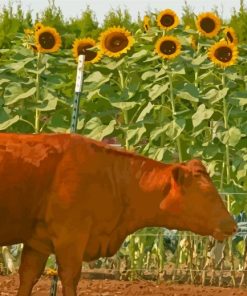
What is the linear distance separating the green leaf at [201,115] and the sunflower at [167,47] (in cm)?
57

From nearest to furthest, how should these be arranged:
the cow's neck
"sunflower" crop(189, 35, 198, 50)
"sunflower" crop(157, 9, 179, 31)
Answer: the cow's neck
"sunflower" crop(157, 9, 179, 31)
"sunflower" crop(189, 35, 198, 50)

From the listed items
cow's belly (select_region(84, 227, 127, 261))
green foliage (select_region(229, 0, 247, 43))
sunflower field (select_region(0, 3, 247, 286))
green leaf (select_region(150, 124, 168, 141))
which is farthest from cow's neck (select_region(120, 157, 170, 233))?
green foliage (select_region(229, 0, 247, 43))

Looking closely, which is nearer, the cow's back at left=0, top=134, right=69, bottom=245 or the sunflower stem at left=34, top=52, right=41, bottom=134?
the cow's back at left=0, top=134, right=69, bottom=245

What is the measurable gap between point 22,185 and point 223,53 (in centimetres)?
454

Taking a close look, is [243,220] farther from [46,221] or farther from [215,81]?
[46,221]

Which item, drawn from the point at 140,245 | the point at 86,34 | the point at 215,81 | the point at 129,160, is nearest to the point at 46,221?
the point at 129,160

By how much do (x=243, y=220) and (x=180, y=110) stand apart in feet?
4.17

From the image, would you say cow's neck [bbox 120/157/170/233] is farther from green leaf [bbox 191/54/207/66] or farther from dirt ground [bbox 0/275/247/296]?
green leaf [bbox 191/54/207/66]

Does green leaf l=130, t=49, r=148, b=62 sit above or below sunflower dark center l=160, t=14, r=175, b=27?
below

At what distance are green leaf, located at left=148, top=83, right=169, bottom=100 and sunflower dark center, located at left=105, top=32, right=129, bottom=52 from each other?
19.5 inches

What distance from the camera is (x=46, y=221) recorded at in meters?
6.93

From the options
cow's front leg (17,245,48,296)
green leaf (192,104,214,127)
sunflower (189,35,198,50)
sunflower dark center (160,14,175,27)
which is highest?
sunflower dark center (160,14,175,27)

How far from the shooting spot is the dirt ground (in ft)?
32.7

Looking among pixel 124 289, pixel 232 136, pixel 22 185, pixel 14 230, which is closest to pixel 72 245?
pixel 14 230
